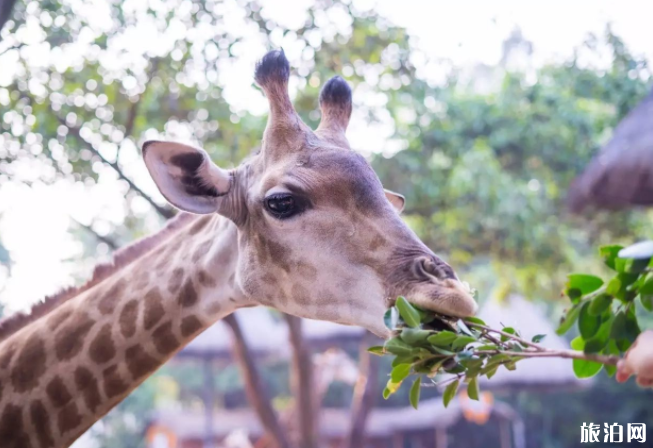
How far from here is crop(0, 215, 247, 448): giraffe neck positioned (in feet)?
9.30

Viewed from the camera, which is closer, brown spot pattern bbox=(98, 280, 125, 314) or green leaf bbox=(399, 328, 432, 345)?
green leaf bbox=(399, 328, 432, 345)

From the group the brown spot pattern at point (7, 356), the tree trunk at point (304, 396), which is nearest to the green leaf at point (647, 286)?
the brown spot pattern at point (7, 356)

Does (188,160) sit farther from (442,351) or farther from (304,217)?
(442,351)

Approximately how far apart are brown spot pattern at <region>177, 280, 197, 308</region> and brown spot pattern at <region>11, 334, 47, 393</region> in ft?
1.92

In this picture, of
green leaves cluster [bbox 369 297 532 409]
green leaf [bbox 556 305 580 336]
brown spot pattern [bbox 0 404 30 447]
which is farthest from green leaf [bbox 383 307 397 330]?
brown spot pattern [bbox 0 404 30 447]

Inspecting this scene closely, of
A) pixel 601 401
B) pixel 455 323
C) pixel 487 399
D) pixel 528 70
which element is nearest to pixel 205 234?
pixel 455 323

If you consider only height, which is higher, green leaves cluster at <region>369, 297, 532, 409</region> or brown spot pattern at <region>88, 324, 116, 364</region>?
brown spot pattern at <region>88, 324, 116, 364</region>

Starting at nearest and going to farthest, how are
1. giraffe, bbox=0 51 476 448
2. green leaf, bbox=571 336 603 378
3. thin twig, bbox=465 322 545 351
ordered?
1. thin twig, bbox=465 322 545 351
2. green leaf, bbox=571 336 603 378
3. giraffe, bbox=0 51 476 448

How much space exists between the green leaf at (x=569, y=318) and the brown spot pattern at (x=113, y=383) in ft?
5.61

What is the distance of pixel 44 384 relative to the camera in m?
2.86

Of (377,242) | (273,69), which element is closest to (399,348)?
(377,242)

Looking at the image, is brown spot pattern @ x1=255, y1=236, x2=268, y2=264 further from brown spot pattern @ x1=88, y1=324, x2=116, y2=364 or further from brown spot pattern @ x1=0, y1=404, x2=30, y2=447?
brown spot pattern @ x1=0, y1=404, x2=30, y2=447

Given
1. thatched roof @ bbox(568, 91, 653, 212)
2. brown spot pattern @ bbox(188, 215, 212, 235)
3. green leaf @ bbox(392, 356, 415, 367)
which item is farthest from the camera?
thatched roof @ bbox(568, 91, 653, 212)

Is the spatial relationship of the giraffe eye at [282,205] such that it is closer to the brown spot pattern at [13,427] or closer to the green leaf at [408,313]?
the green leaf at [408,313]
